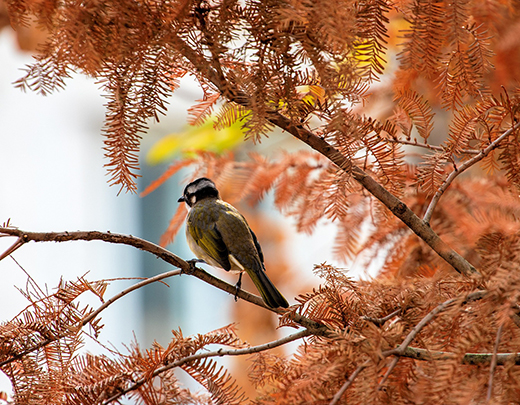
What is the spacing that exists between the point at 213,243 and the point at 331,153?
1.47 metres

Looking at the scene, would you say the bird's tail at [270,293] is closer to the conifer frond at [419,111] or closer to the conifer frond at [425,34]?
the conifer frond at [419,111]

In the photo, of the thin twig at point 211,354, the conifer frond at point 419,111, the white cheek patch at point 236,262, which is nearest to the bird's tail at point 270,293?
the white cheek patch at point 236,262

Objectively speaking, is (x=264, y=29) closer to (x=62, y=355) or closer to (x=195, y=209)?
(x=62, y=355)

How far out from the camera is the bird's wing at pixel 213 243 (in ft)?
8.25

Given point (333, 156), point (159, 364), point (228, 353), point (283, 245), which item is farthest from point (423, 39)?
point (283, 245)

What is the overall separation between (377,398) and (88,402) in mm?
689

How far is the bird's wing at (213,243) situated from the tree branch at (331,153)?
1392 mm

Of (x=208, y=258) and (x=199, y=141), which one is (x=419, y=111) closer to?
(x=208, y=258)

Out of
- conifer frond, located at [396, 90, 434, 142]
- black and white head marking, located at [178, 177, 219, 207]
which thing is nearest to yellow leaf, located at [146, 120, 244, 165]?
black and white head marking, located at [178, 177, 219, 207]

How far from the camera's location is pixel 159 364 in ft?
3.94

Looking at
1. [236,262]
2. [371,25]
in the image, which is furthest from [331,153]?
[236,262]

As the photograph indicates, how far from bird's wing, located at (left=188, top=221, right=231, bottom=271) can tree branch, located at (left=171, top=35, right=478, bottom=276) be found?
1392 millimetres

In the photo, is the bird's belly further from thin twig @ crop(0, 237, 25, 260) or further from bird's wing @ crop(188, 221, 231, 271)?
thin twig @ crop(0, 237, 25, 260)

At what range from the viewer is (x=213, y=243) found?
2.57m
